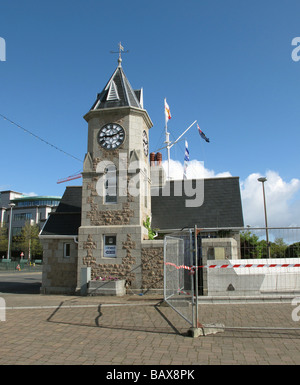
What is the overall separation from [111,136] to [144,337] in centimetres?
1083

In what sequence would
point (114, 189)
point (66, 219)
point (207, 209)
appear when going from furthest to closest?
point (207, 209) → point (66, 219) → point (114, 189)

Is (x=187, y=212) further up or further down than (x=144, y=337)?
further up

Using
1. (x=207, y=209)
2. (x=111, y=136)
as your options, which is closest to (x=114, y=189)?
(x=111, y=136)

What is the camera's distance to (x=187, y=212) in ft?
57.5

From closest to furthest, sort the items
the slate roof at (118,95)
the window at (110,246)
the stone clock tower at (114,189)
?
the stone clock tower at (114,189), the window at (110,246), the slate roof at (118,95)

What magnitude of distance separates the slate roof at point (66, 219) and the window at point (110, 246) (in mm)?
2119

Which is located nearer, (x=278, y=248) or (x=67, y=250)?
(x=278, y=248)

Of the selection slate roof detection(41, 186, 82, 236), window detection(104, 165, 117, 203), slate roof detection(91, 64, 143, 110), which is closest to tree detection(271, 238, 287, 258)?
window detection(104, 165, 117, 203)

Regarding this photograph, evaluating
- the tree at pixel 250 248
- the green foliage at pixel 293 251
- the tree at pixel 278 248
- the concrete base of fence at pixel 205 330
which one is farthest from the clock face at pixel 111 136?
the concrete base of fence at pixel 205 330

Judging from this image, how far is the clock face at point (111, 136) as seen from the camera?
1553 cm

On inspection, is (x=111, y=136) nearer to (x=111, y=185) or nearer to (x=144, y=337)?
(x=111, y=185)

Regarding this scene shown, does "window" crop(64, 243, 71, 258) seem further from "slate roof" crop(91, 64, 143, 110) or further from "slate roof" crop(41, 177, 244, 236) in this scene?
"slate roof" crop(91, 64, 143, 110)

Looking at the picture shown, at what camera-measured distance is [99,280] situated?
13.5 m

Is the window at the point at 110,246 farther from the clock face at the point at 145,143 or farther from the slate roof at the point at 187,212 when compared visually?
the clock face at the point at 145,143
